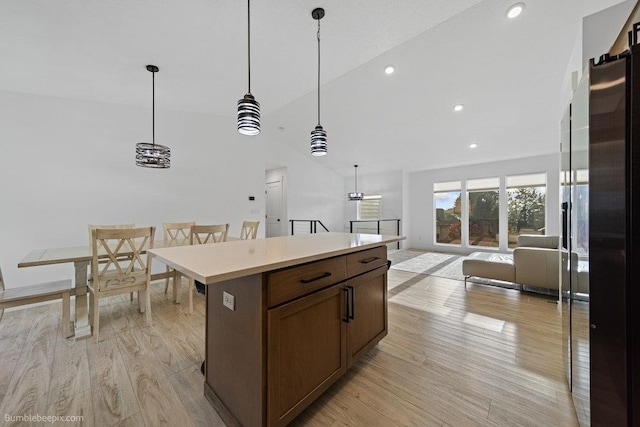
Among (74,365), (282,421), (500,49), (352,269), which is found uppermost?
(500,49)

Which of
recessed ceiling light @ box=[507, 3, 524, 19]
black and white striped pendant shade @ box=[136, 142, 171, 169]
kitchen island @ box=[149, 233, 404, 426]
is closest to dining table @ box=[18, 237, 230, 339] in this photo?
black and white striped pendant shade @ box=[136, 142, 171, 169]

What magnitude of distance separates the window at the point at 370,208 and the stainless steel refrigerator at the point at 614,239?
7404mm

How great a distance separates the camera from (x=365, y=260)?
1781 mm

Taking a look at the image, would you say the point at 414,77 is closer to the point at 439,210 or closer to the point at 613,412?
the point at 613,412

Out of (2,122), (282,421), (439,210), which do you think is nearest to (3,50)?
(2,122)

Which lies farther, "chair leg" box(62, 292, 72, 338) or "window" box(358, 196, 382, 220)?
"window" box(358, 196, 382, 220)

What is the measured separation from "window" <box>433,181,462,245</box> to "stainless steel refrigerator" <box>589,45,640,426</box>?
6.61 meters

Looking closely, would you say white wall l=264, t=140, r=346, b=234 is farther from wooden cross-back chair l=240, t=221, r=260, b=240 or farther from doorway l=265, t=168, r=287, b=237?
wooden cross-back chair l=240, t=221, r=260, b=240

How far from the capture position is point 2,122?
3.04 meters

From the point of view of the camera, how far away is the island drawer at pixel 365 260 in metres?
1.64

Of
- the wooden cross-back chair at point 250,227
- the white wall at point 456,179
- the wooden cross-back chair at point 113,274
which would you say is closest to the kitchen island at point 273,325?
the wooden cross-back chair at point 113,274

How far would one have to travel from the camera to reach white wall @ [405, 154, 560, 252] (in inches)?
223

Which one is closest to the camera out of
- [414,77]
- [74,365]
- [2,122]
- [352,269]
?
[352,269]

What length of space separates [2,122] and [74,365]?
130 inches
